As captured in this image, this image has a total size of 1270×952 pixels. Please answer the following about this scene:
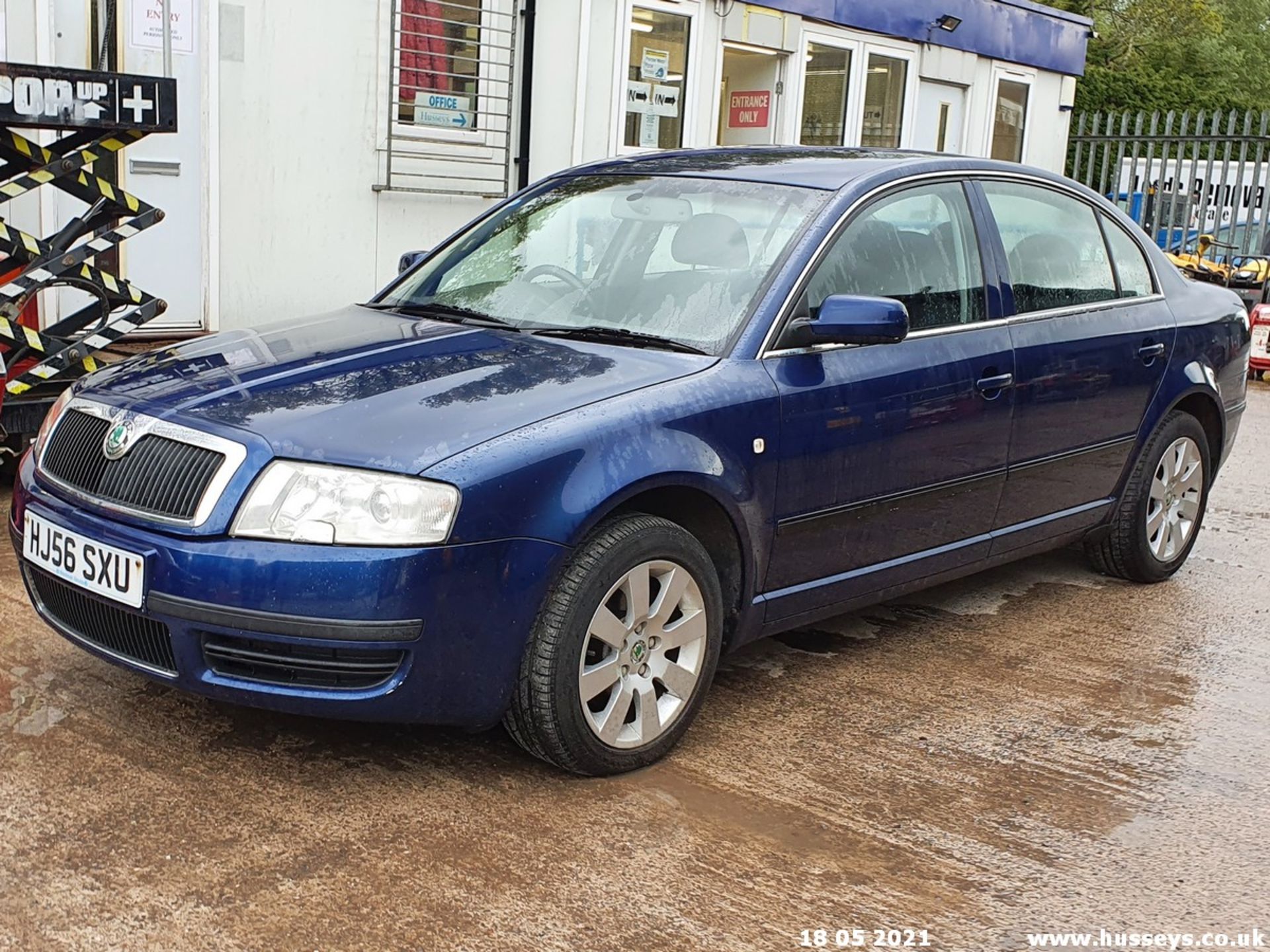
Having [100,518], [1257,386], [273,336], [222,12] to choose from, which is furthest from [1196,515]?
[1257,386]

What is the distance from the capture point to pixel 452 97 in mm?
10203

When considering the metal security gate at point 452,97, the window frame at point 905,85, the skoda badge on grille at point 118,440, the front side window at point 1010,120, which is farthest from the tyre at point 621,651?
the front side window at point 1010,120

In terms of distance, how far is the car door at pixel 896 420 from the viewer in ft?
13.5

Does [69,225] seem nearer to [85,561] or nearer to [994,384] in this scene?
[85,561]

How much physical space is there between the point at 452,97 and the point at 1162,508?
20.6ft

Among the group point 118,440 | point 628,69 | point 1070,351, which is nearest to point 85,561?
point 118,440

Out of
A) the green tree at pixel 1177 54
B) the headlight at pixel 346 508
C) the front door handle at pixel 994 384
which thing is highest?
the green tree at pixel 1177 54

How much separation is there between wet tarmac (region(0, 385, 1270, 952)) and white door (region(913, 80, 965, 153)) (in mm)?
10848

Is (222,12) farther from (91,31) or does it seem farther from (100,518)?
(100,518)

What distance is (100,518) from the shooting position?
3488 mm

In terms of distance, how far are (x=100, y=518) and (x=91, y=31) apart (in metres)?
5.43

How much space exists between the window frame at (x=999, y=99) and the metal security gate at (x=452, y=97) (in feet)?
22.8

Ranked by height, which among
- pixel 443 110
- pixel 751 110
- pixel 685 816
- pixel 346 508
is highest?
→ pixel 751 110

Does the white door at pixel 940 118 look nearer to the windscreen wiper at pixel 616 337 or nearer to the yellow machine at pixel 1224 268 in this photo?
the yellow machine at pixel 1224 268
